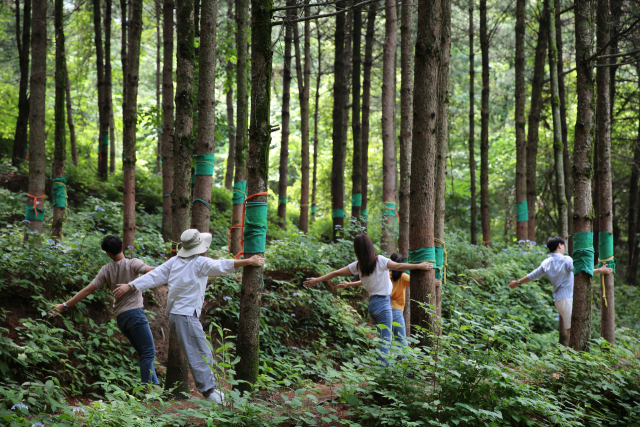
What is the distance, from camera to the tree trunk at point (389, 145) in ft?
30.7

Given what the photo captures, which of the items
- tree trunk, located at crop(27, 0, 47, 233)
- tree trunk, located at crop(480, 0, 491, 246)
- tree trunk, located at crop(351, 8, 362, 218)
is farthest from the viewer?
tree trunk, located at crop(480, 0, 491, 246)

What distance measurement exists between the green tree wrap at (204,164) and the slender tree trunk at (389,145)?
4.64 metres

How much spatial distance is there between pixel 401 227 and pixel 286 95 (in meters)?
6.88

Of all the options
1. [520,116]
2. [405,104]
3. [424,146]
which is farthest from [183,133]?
[520,116]

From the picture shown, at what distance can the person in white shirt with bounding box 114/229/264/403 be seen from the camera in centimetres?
463

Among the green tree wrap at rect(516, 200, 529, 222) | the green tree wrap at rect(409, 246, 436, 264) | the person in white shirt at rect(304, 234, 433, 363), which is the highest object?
the green tree wrap at rect(516, 200, 529, 222)

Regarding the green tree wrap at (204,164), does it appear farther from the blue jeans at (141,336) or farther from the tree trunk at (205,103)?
the blue jeans at (141,336)

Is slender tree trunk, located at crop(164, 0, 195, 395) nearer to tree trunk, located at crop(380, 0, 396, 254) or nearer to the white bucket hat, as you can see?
the white bucket hat

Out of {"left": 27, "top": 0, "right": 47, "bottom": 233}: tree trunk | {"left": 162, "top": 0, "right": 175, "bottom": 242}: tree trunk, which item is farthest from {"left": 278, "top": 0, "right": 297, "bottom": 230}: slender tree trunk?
{"left": 27, "top": 0, "right": 47, "bottom": 233}: tree trunk

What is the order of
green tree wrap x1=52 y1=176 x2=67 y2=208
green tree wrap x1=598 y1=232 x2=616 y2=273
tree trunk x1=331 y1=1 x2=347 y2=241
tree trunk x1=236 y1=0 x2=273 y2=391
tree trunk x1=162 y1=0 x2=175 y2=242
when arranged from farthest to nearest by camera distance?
tree trunk x1=331 y1=1 x2=347 y2=241, tree trunk x1=162 y1=0 x2=175 y2=242, green tree wrap x1=52 y1=176 x2=67 y2=208, green tree wrap x1=598 y1=232 x2=616 y2=273, tree trunk x1=236 y1=0 x2=273 y2=391

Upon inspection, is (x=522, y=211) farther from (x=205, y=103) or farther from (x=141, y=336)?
(x=141, y=336)

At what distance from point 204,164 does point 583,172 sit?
4.89 metres

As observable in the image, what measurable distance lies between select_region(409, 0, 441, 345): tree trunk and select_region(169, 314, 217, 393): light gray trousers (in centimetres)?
229

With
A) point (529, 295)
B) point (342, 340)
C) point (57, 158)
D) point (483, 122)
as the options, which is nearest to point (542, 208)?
point (483, 122)
